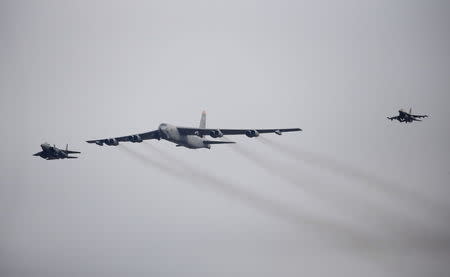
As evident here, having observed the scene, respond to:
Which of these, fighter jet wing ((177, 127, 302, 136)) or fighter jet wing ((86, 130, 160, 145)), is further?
fighter jet wing ((86, 130, 160, 145))

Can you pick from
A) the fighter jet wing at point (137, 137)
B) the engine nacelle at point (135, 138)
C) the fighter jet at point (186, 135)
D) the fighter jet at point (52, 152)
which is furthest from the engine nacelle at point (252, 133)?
the fighter jet at point (52, 152)

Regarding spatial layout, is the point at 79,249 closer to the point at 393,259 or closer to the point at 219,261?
the point at 219,261

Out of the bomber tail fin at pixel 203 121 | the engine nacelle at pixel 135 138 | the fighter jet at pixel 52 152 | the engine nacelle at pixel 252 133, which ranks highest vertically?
the bomber tail fin at pixel 203 121

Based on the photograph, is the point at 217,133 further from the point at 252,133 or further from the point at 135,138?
the point at 135,138

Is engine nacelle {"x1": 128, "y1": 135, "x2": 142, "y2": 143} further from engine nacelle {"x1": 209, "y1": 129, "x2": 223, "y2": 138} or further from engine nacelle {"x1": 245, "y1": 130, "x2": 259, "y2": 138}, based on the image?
engine nacelle {"x1": 245, "y1": 130, "x2": 259, "y2": 138}

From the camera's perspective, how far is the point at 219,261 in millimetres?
96500

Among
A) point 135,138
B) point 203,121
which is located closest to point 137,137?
point 135,138

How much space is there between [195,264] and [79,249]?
2088 centimetres

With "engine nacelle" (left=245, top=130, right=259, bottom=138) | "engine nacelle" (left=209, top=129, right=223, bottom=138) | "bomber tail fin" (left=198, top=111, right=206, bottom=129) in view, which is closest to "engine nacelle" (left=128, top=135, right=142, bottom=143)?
"engine nacelle" (left=209, top=129, right=223, bottom=138)

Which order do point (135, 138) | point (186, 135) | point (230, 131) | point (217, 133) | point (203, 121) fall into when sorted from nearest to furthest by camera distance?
point (217, 133)
point (230, 131)
point (186, 135)
point (135, 138)
point (203, 121)

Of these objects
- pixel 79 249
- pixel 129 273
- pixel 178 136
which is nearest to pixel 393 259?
pixel 178 136

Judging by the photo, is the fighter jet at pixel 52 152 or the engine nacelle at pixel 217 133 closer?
the engine nacelle at pixel 217 133

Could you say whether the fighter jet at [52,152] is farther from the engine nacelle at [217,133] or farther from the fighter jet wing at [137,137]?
the engine nacelle at [217,133]

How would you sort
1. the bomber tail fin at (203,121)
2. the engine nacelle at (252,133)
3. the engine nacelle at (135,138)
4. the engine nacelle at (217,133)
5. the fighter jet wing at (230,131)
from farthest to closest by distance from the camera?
the bomber tail fin at (203,121) → the engine nacelle at (135,138) → the engine nacelle at (217,133) → the engine nacelle at (252,133) → the fighter jet wing at (230,131)
